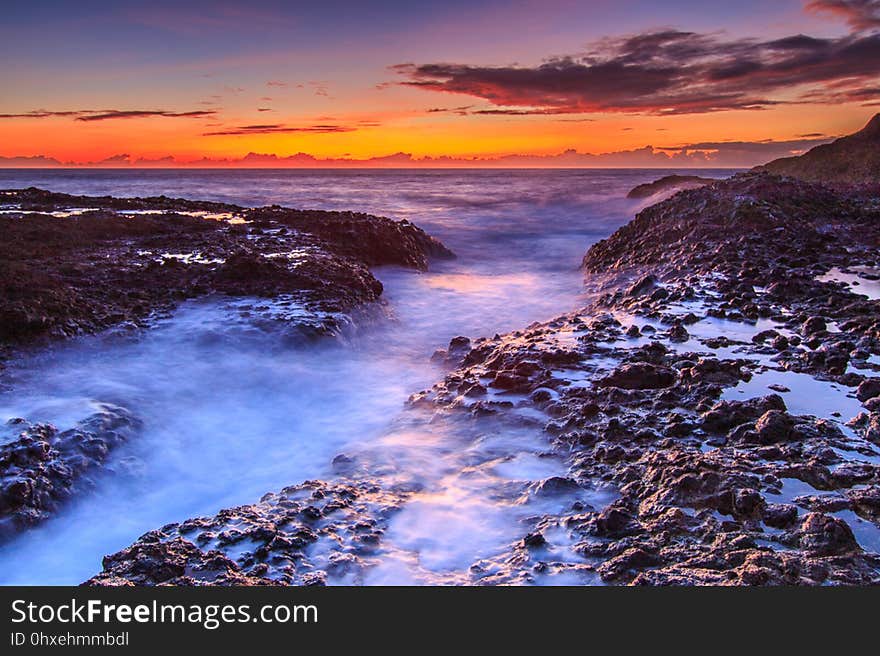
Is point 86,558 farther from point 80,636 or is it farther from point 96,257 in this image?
point 96,257

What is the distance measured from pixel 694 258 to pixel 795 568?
9466 mm

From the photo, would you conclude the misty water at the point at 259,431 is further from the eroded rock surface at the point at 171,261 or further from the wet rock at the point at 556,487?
the eroded rock surface at the point at 171,261

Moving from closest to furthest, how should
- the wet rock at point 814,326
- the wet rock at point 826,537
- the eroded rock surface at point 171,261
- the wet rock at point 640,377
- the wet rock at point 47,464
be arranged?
the wet rock at point 826,537 → the wet rock at point 47,464 → the wet rock at point 640,377 → the wet rock at point 814,326 → the eroded rock surface at point 171,261

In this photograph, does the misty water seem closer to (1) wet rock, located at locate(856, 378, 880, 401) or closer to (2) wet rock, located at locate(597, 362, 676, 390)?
(2) wet rock, located at locate(597, 362, 676, 390)

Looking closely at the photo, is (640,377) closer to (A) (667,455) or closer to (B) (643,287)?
(A) (667,455)

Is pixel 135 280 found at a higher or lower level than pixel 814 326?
higher

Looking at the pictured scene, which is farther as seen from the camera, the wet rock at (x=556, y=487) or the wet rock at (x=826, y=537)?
the wet rock at (x=556, y=487)

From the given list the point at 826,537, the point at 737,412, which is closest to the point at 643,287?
the point at 737,412

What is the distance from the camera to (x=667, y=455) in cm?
452

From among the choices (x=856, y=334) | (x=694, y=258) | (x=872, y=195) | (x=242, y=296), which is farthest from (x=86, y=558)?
(x=872, y=195)

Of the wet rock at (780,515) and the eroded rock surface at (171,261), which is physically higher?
the eroded rock surface at (171,261)

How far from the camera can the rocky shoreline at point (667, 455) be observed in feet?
11.2

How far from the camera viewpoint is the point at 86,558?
4.51 m

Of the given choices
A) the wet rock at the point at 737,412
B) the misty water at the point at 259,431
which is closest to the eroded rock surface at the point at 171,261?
the misty water at the point at 259,431
